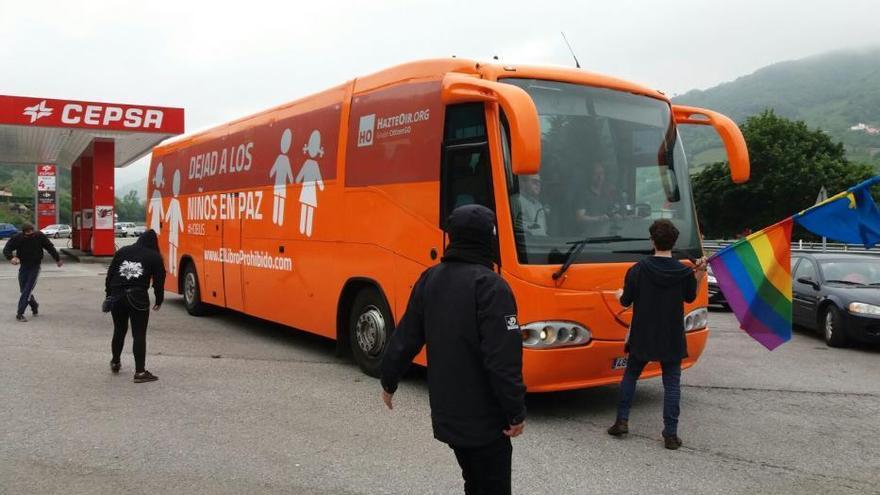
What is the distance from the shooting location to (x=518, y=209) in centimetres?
593

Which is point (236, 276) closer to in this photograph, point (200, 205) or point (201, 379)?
point (200, 205)

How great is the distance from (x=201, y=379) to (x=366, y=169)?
2.80 metres

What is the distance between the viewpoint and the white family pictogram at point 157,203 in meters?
13.9

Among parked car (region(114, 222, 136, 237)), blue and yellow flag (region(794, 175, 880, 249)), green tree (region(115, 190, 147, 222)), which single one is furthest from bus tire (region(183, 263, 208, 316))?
green tree (region(115, 190, 147, 222))

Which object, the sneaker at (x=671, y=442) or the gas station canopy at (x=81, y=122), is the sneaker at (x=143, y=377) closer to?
the sneaker at (x=671, y=442)

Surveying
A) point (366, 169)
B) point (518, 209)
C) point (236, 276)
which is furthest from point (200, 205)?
point (518, 209)

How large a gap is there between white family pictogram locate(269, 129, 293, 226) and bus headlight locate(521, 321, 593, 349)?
4.50 metres

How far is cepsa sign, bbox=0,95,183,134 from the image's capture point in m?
23.8

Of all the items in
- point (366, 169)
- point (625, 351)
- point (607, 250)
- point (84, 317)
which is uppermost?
point (366, 169)

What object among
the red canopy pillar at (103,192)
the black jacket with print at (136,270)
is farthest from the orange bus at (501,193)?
the red canopy pillar at (103,192)

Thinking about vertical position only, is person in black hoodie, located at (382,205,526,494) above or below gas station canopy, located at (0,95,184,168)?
below

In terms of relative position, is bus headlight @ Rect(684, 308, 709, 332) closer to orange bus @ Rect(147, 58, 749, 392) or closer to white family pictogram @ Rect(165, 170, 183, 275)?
orange bus @ Rect(147, 58, 749, 392)

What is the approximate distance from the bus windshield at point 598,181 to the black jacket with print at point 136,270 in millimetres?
4075

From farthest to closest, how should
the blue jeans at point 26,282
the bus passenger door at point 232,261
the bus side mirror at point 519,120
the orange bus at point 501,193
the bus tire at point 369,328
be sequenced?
the blue jeans at point 26,282
the bus passenger door at point 232,261
the bus tire at point 369,328
the orange bus at point 501,193
the bus side mirror at point 519,120
